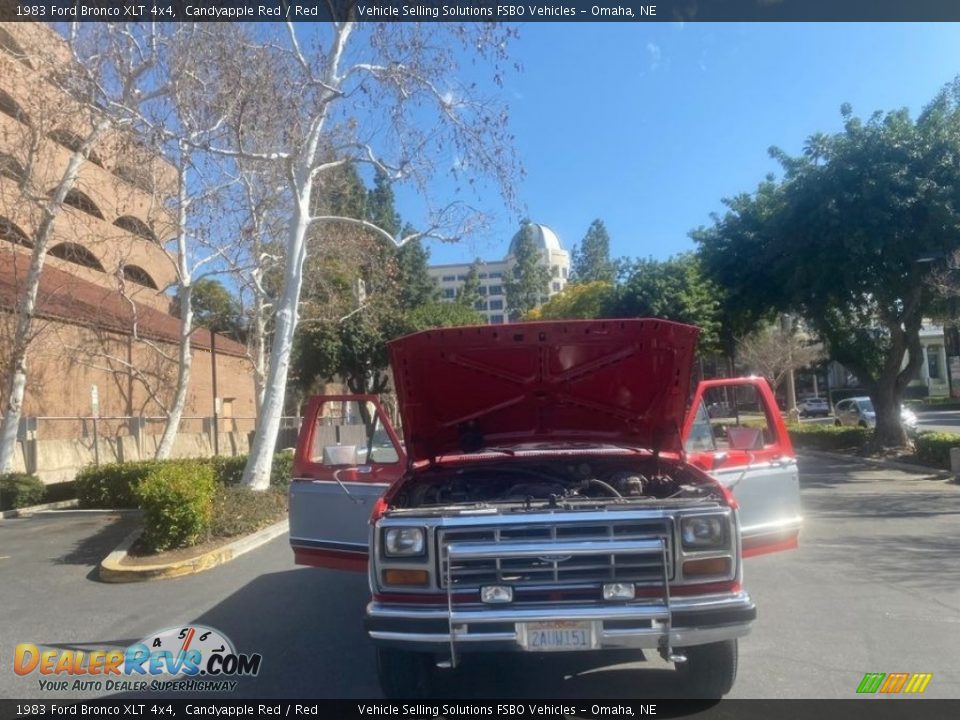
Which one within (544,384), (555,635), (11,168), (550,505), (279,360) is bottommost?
(555,635)

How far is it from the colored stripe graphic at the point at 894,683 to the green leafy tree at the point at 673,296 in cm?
2366

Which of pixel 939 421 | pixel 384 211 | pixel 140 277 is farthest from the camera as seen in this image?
pixel 384 211

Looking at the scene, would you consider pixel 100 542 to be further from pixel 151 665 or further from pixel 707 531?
pixel 707 531

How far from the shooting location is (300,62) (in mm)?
14117

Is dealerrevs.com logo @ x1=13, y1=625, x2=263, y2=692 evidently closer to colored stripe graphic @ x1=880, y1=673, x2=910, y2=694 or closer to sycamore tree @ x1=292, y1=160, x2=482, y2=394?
colored stripe graphic @ x1=880, y1=673, x2=910, y2=694

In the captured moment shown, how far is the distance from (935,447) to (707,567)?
1619 centimetres

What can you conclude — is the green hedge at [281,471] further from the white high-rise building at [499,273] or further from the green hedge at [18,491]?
the white high-rise building at [499,273]

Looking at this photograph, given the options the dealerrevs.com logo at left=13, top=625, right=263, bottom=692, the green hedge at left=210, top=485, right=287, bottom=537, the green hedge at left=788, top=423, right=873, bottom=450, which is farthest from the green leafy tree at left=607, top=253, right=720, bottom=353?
the dealerrevs.com logo at left=13, top=625, right=263, bottom=692

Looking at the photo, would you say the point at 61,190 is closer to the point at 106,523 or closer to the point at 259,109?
the point at 259,109

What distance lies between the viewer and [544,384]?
6480 mm

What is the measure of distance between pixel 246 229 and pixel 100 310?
8.59 m

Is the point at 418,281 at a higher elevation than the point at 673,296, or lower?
higher

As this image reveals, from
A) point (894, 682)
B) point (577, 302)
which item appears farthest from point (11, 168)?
point (577, 302)

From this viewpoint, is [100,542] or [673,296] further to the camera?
[673,296]
